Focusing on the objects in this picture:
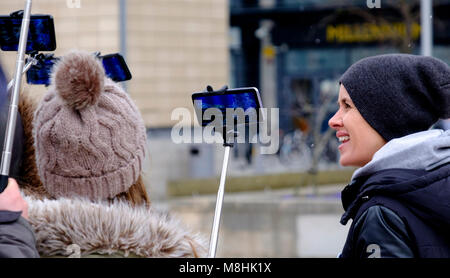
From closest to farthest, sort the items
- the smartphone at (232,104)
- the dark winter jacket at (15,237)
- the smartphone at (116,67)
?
the dark winter jacket at (15,237) → the smartphone at (232,104) → the smartphone at (116,67)

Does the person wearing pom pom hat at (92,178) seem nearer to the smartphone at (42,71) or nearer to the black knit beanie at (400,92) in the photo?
the smartphone at (42,71)

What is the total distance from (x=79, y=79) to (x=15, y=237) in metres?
0.59

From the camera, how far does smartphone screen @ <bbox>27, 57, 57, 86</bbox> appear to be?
7.19 ft

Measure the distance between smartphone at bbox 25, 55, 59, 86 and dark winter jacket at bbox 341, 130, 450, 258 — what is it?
3.26 feet

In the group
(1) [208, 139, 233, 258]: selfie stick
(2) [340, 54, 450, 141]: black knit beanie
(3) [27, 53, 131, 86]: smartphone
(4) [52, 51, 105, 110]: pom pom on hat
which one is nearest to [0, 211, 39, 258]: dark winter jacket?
(1) [208, 139, 233, 258]: selfie stick

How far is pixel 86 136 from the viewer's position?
6.79 ft

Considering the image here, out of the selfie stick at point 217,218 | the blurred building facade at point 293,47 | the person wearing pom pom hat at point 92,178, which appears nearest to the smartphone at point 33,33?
the person wearing pom pom hat at point 92,178

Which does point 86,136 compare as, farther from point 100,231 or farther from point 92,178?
point 100,231

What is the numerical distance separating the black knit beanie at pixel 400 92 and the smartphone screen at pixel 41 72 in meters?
0.92

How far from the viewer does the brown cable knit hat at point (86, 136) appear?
6.62ft

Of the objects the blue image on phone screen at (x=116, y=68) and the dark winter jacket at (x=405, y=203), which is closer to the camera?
the dark winter jacket at (x=405, y=203)

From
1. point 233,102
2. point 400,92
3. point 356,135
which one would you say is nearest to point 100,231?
point 233,102
